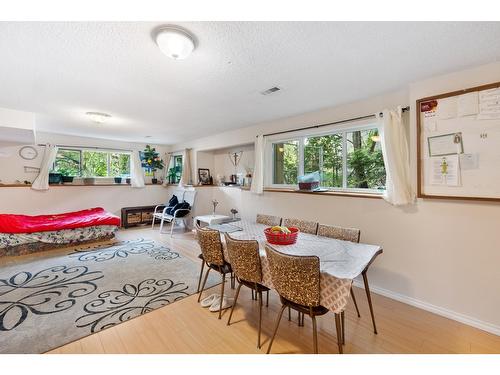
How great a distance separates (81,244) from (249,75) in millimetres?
4360

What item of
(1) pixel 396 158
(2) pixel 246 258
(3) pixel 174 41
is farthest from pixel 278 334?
(3) pixel 174 41

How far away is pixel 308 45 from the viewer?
5.16ft

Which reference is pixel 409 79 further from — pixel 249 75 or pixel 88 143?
pixel 88 143

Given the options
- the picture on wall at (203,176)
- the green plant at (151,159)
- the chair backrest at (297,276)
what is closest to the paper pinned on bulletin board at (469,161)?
the chair backrest at (297,276)

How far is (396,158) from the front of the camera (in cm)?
233

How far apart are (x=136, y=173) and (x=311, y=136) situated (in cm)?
468

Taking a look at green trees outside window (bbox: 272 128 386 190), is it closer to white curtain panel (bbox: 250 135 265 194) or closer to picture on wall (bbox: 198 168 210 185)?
white curtain panel (bbox: 250 135 265 194)

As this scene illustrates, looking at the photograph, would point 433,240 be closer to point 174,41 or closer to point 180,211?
point 174,41

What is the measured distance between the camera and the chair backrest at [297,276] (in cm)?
137

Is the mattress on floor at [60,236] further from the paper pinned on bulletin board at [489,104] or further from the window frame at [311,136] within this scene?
the paper pinned on bulletin board at [489,104]

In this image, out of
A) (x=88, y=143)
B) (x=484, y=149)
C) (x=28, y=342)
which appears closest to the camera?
(x=28, y=342)

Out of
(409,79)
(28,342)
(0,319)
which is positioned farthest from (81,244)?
(409,79)

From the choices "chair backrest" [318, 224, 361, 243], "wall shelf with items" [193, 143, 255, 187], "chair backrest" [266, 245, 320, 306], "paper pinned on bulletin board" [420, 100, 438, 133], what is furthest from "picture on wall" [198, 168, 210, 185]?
"paper pinned on bulletin board" [420, 100, 438, 133]
